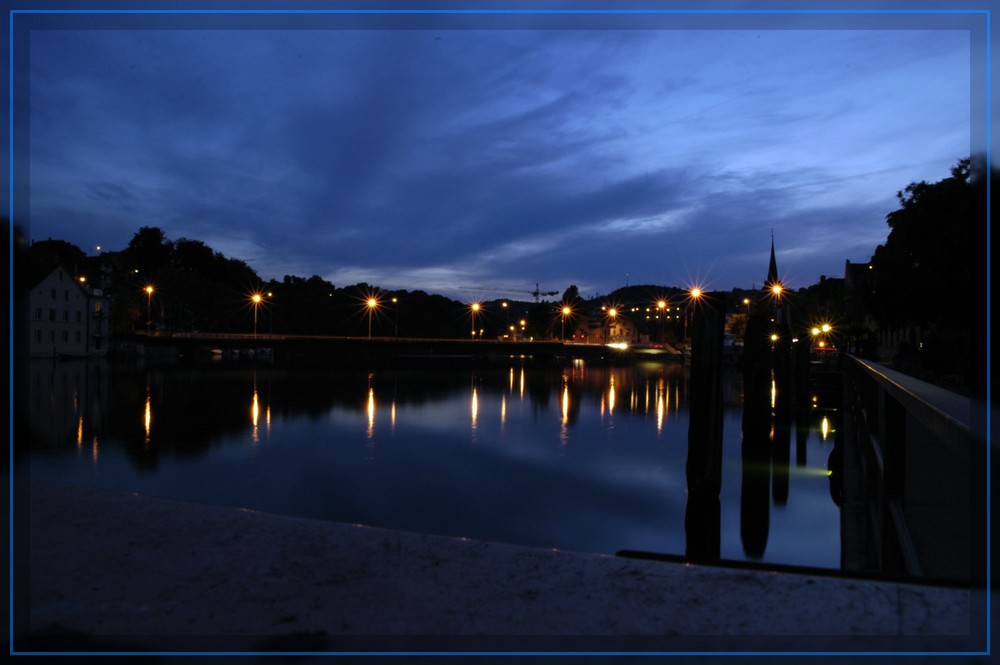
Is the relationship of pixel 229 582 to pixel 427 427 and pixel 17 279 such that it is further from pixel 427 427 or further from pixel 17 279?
pixel 427 427

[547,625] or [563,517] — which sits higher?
[547,625]

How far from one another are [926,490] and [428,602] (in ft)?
37.2

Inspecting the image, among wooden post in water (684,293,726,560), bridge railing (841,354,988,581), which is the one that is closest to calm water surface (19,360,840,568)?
wooden post in water (684,293,726,560)

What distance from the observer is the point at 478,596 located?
11.8ft

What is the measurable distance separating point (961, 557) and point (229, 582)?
27.0ft

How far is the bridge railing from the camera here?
4059mm

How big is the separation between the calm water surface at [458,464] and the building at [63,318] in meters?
27.7

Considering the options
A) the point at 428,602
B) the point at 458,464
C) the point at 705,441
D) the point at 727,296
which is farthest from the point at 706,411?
the point at 727,296

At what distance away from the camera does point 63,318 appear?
69.2 metres

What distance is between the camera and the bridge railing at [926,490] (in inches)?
160

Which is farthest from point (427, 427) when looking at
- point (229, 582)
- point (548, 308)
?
point (548, 308)

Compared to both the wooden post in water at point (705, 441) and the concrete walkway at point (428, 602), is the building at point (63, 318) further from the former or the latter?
the concrete walkway at point (428, 602)

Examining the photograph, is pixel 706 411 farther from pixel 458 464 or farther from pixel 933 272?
pixel 933 272

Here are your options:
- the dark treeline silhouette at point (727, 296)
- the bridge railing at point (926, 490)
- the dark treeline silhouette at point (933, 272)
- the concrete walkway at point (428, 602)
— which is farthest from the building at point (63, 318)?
the bridge railing at point (926, 490)
